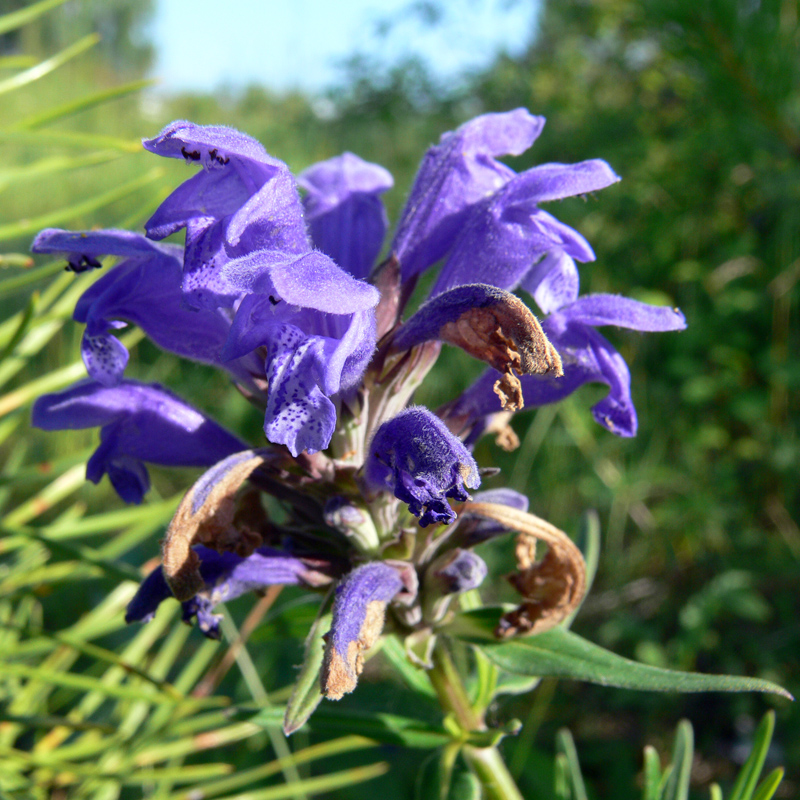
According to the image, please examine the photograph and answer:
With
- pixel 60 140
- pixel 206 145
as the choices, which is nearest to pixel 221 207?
pixel 206 145

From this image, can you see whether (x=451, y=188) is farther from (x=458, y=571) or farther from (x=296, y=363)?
(x=458, y=571)

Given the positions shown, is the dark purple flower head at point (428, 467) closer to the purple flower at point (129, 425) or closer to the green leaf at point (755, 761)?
the purple flower at point (129, 425)

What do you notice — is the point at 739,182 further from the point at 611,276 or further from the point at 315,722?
the point at 315,722

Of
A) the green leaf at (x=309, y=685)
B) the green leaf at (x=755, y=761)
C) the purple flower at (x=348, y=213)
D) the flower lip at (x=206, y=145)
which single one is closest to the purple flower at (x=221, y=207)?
the flower lip at (x=206, y=145)

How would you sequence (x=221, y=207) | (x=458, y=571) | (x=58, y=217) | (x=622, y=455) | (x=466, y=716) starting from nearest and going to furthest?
(x=221, y=207), (x=458, y=571), (x=466, y=716), (x=58, y=217), (x=622, y=455)

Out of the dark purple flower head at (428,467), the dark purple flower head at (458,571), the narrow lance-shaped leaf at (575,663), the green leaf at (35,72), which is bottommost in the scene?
the narrow lance-shaped leaf at (575,663)

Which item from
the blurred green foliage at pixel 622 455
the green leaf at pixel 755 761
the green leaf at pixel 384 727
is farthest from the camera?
the blurred green foliage at pixel 622 455

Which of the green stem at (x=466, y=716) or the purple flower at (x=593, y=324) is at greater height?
the purple flower at (x=593, y=324)

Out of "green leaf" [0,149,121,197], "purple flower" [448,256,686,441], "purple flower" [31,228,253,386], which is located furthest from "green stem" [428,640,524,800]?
"green leaf" [0,149,121,197]
